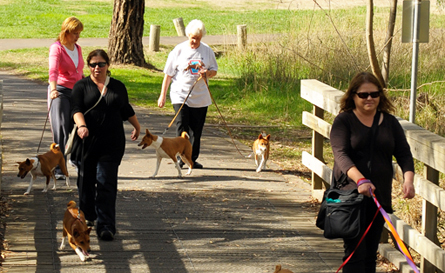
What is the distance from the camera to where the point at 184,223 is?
7117 mm

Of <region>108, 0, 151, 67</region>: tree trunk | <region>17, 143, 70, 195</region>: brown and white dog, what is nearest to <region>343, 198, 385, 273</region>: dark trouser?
<region>17, 143, 70, 195</region>: brown and white dog

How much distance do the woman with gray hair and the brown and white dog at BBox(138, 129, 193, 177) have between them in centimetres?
40

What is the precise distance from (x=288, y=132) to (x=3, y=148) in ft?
18.0

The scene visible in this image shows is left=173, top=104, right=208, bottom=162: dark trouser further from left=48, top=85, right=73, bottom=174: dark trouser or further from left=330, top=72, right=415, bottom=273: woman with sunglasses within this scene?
left=330, top=72, right=415, bottom=273: woman with sunglasses

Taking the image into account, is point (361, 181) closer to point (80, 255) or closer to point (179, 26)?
point (80, 255)

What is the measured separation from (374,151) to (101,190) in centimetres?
280

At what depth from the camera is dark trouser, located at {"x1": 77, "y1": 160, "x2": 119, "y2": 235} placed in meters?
6.50

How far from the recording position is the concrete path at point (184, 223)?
19.7 ft

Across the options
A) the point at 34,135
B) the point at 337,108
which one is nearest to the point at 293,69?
the point at 34,135

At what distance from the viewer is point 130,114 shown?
679 centimetres

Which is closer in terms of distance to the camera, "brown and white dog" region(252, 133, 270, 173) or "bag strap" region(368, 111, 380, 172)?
"bag strap" region(368, 111, 380, 172)

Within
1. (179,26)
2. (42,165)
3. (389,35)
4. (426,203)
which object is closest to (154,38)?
(179,26)

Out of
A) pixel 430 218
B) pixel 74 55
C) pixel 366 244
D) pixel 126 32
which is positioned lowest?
pixel 366 244

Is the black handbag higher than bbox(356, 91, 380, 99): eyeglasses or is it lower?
lower
